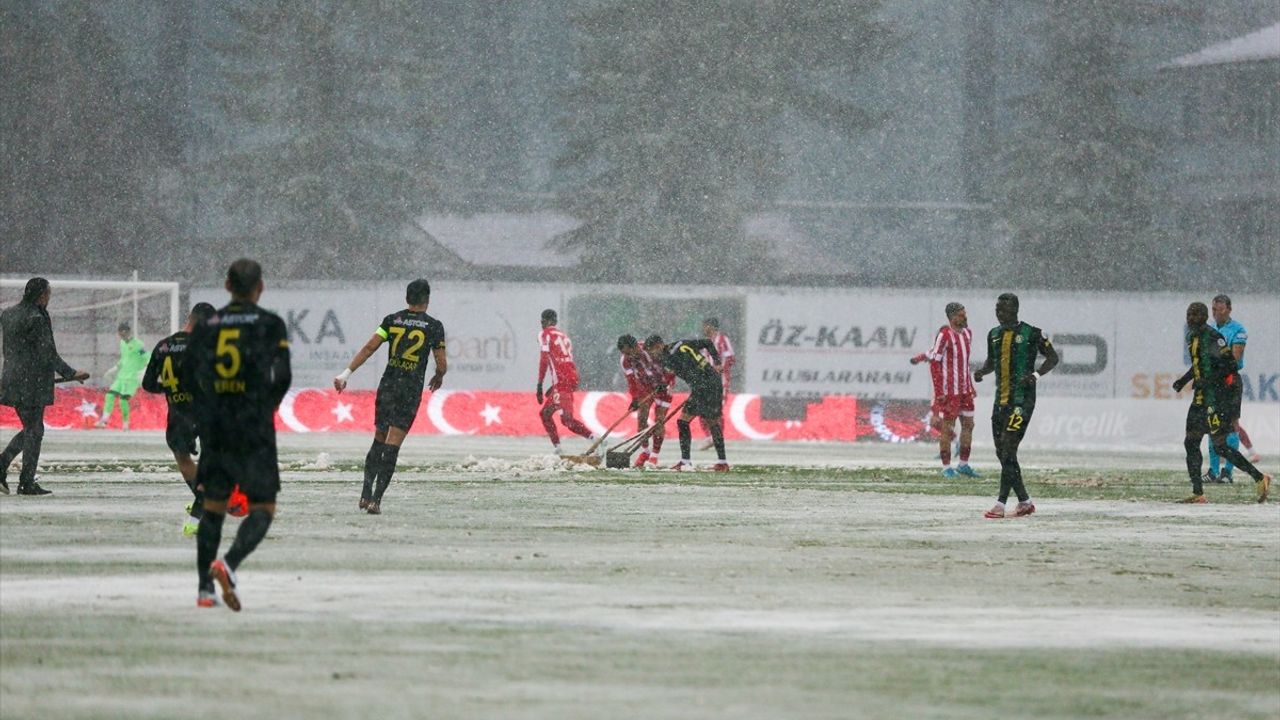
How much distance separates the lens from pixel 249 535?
10.2m

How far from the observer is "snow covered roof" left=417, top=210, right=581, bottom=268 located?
65.2 metres

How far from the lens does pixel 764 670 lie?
329 inches

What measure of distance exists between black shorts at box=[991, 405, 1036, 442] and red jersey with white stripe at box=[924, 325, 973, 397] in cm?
769

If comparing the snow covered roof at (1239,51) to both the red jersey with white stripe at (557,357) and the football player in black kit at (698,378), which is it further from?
the football player in black kit at (698,378)

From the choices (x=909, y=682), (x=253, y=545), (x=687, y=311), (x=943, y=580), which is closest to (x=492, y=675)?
(x=909, y=682)

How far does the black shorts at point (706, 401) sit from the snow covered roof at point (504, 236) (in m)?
40.0

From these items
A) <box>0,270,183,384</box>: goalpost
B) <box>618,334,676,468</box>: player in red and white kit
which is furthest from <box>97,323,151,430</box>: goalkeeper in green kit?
<box>618,334,676,468</box>: player in red and white kit

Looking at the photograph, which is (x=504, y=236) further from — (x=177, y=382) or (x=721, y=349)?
(x=177, y=382)

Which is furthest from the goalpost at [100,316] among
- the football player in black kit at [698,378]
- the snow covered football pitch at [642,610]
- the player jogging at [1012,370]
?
the player jogging at [1012,370]

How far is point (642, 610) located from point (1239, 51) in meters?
59.1

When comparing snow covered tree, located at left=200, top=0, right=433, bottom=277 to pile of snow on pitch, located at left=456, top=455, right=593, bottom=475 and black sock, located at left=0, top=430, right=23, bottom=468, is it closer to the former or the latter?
pile of snow on pitch, located at left=456, top=455, right=593, bottom=475

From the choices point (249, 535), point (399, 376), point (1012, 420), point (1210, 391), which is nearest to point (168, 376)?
point (399, 376)

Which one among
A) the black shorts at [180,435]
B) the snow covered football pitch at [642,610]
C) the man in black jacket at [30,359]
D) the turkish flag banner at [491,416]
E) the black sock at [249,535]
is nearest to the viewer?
the snow covered football pitch at [642,610]

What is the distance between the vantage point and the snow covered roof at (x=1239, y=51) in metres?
64.4
